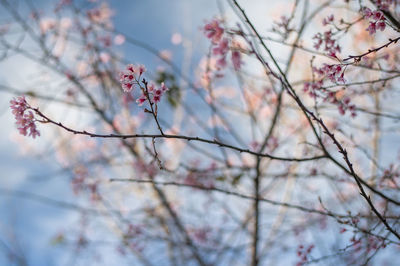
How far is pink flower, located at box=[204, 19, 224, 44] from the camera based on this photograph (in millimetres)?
2364

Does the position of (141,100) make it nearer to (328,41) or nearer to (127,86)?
(127,86)

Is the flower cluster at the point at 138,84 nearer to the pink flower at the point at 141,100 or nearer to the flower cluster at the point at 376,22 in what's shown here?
the pink flower at the point at 141,100

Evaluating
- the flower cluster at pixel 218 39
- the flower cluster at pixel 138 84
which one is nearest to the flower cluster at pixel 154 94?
the flower cluster at pixel 138 84

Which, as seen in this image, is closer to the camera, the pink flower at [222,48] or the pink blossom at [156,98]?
the pink blossom at [156,98]

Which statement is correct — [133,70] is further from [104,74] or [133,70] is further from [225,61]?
[104,74]

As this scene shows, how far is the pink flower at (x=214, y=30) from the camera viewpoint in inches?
93.1

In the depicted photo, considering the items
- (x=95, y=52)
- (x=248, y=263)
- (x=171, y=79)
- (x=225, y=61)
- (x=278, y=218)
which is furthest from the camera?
(x=278, y=218)

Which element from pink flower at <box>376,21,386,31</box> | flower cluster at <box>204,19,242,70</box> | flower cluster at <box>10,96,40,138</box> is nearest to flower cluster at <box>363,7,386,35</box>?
pink flower at <box>376,21,386,31</box>

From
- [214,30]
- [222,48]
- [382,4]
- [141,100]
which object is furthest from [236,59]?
[141,100]

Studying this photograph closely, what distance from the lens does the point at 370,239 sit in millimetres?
2459

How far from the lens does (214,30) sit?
2381 mm

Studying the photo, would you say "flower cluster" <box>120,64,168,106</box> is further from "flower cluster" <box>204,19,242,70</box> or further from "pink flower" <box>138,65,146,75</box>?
"flower cluster" <box>204,19,242,70</box>

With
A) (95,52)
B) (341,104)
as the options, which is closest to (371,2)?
(341,104)

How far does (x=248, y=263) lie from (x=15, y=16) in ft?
15.3
